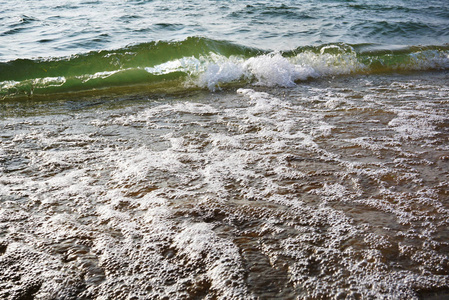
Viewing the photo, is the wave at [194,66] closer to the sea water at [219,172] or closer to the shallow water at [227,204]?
the sea water at [219,172]

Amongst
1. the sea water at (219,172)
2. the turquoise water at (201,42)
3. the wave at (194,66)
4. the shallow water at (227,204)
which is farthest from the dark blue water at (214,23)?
the shallow water at (227,204)

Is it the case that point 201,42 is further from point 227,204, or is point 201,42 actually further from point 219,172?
point 227,204

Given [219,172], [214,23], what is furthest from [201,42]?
[219,172]

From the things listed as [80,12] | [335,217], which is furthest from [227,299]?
[80,12]

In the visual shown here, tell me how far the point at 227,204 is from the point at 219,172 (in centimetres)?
48

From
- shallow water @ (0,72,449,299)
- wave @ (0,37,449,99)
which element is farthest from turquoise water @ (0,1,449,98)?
shallow water @ (0,72,449,299)

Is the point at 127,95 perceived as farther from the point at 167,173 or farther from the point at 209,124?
the point at 167,173

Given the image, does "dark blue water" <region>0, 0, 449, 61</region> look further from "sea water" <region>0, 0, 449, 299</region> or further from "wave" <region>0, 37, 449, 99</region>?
"wave" <region>0, 37, 449, 99</region>

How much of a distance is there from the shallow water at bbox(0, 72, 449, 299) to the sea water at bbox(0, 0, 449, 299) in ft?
0.04

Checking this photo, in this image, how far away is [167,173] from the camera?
9.14 ft

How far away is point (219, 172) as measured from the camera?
9.18 ft

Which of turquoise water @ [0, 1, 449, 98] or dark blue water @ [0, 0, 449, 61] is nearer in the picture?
turquoise water @ [0, 1, 449, 98]

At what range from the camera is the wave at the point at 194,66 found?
18.1 feet

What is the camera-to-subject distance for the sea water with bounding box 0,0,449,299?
5.82 ft
